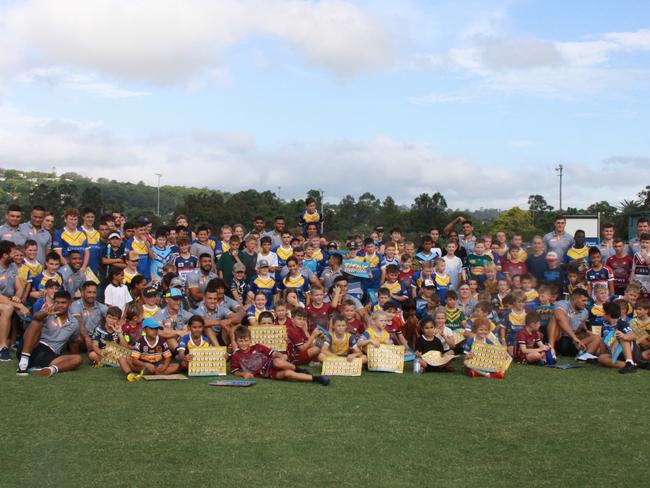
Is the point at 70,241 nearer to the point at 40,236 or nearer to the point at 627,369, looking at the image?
the point at 40,236

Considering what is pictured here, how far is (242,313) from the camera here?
945 cm

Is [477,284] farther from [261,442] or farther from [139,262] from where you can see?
[261,442]

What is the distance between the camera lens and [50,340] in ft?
27.2

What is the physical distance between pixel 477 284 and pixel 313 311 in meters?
2.84

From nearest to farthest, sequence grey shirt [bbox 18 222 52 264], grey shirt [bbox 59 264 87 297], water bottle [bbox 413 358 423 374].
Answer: water bottle [bbox 413 358 423 374] → grey shirt [bbox 59 264 87 297] → grey shirt [bbox 18 222 52 264]

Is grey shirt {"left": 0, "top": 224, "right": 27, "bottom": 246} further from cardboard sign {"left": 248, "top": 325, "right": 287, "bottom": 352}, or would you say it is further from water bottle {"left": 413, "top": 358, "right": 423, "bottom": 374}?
water bottle {"left": 413, "top": 358, "right": 423, "bottom": 374}

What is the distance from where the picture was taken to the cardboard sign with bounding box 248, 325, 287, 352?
28.0 feet

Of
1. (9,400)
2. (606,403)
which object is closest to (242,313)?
(9,400)

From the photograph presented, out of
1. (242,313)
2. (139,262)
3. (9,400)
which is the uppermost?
(139,262)

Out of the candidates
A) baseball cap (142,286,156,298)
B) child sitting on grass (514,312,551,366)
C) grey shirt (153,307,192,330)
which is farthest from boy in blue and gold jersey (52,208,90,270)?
child sitting on grass (514,312,551,366)

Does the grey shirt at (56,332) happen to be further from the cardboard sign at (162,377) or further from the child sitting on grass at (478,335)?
the child sitting on grass at (478,335)

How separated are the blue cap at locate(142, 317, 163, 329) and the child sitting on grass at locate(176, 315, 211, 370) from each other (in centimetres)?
35

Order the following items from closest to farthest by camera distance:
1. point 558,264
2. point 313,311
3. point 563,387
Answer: point 563,387 → point 313,311 → point 558,264

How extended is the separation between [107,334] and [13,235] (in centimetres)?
260
